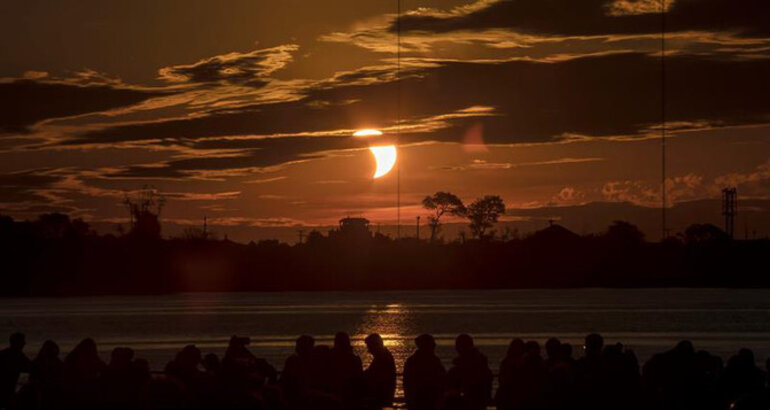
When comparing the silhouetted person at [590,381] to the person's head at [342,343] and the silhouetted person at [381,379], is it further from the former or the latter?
the person's head at [342,343]

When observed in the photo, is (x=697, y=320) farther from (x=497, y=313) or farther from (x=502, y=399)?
(x=502, y=399)

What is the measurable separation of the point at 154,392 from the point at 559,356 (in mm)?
6082

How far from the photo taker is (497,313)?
541ft

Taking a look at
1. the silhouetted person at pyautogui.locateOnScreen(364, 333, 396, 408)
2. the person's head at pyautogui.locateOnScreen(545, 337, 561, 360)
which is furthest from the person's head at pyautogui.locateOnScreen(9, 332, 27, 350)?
the person's head at pyautogui.locateOnScreen(545, 337, 561, 360)

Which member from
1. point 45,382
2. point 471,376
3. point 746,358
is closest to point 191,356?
point 45,382

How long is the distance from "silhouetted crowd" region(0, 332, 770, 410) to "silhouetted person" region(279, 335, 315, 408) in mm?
21

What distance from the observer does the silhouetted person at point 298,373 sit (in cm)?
1410

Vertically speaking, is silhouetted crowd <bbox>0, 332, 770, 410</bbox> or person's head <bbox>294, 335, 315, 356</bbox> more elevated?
person's head <bbox>294, 335, 315, 356</bbox>

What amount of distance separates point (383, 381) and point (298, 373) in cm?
163

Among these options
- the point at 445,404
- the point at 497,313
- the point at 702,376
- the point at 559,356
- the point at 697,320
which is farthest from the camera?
the point at 497,313

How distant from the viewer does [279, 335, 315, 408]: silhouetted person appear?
14102 millimetres

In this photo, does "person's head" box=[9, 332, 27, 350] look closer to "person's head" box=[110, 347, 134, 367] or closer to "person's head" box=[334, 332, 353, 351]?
"person's head" box=[110, 347, 134, 367]

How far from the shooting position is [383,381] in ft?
55.4

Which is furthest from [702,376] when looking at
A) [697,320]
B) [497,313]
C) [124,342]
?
[497,313]
